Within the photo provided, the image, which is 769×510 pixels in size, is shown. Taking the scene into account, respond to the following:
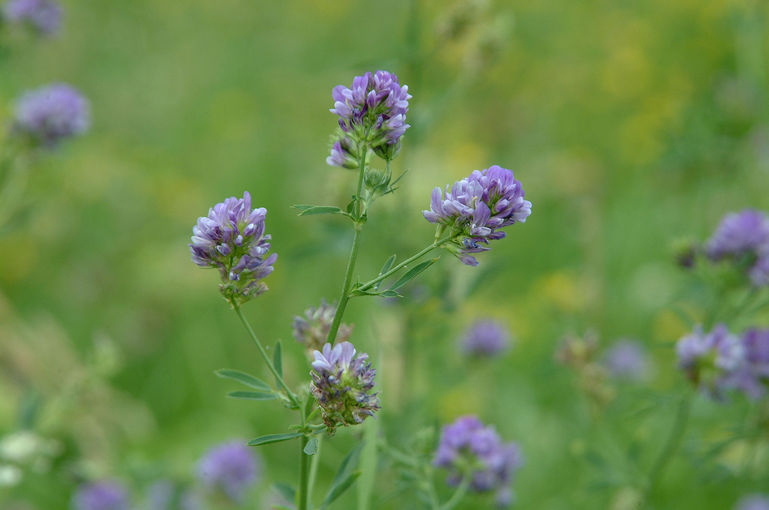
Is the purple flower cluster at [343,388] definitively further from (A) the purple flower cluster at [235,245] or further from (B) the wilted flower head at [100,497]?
(B) the wilted flower head at [100,497]

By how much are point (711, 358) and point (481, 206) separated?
88cm

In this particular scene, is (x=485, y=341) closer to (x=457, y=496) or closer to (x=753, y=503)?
(x=753, y=503)

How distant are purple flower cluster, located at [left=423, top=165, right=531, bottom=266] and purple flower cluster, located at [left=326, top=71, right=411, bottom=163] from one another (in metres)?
0.10

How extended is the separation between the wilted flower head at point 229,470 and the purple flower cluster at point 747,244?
1314 millimetres

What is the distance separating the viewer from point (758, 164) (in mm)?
3910

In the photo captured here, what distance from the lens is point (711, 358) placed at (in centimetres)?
169

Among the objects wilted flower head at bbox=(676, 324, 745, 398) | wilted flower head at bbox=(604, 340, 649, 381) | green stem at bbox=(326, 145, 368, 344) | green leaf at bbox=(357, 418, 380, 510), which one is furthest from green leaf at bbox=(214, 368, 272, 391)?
wilted flower head at bbox=(604, 340, 649, 381)

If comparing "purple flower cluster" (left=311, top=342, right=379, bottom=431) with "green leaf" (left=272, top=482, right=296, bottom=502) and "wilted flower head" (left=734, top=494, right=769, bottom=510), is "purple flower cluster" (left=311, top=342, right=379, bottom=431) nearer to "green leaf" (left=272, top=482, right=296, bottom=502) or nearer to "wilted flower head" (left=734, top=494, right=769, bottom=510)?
"green leaf" (left=272, top=482, right=296, bottom=502)

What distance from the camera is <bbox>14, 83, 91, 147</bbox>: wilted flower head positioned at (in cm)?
229

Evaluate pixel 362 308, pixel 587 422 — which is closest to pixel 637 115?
pixel 362 308

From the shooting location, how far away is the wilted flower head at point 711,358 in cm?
168

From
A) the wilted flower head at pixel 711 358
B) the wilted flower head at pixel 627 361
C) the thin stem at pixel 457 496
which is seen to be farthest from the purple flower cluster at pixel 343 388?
the wilted flower head at pixel 627 361

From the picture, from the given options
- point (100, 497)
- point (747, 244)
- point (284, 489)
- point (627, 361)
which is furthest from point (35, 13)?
point (627, 361)

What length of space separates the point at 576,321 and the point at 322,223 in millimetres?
889
